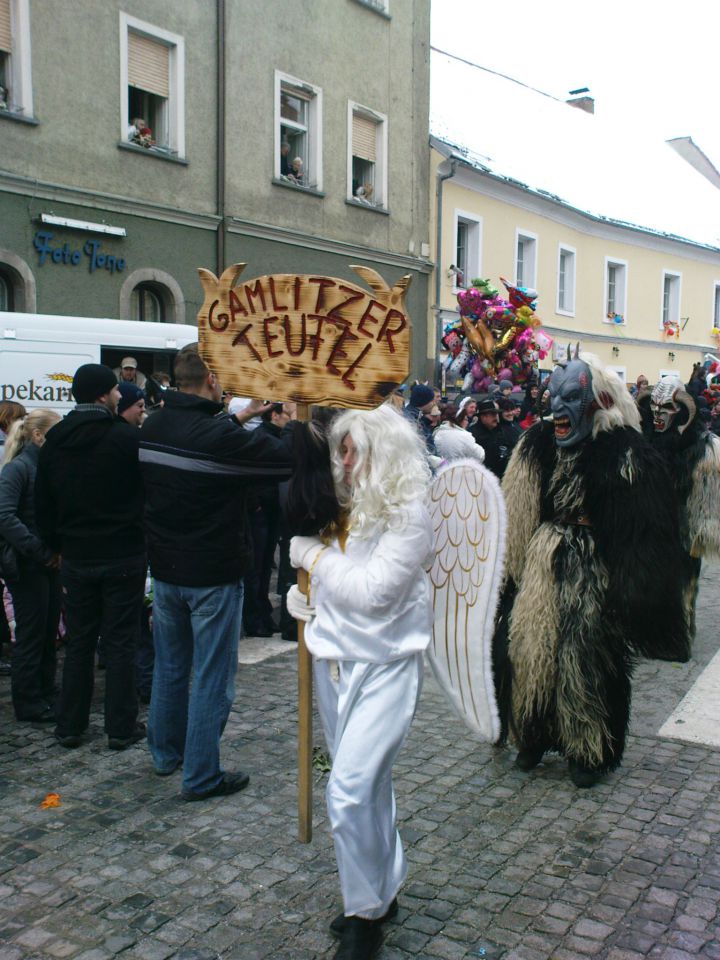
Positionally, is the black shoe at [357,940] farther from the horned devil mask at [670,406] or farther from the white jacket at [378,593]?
the horned devil mask at [670,406]

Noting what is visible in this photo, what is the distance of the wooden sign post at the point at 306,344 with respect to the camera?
3295 mm

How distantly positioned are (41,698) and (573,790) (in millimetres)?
2829

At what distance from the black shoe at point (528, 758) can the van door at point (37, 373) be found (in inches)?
304

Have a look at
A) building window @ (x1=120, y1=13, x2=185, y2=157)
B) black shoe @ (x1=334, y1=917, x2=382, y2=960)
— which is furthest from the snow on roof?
black shoe @ (x1=334, y1=917, x2=382, y2=960)

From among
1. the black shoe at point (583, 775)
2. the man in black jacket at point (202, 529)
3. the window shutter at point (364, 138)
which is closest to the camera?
the man in black jacket at point (202, 529)

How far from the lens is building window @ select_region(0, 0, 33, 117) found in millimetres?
13484

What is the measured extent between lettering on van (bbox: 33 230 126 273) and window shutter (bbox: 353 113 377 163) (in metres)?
6.39

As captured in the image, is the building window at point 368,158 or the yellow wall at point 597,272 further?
A: the yellow wall at point 597,272

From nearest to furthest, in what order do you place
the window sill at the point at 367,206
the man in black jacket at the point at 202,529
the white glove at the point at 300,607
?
the white glove at the point at 300,607, the man in black jacket at the point at 202,529, the window sill at the point at 367,206

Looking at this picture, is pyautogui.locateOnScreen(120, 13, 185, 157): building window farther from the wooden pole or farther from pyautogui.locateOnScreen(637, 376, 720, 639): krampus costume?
the wooden pole

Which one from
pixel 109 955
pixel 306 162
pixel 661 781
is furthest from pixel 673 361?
pixel 109 955

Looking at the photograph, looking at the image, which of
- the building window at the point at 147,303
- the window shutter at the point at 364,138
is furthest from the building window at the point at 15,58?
the window shutter at the point at 364,138

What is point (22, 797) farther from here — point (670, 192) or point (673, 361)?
point (670, 192)

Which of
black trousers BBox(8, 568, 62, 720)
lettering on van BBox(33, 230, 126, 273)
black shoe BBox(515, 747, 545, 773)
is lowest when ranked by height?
black shoe BBox(515, 747, 545, 773)
